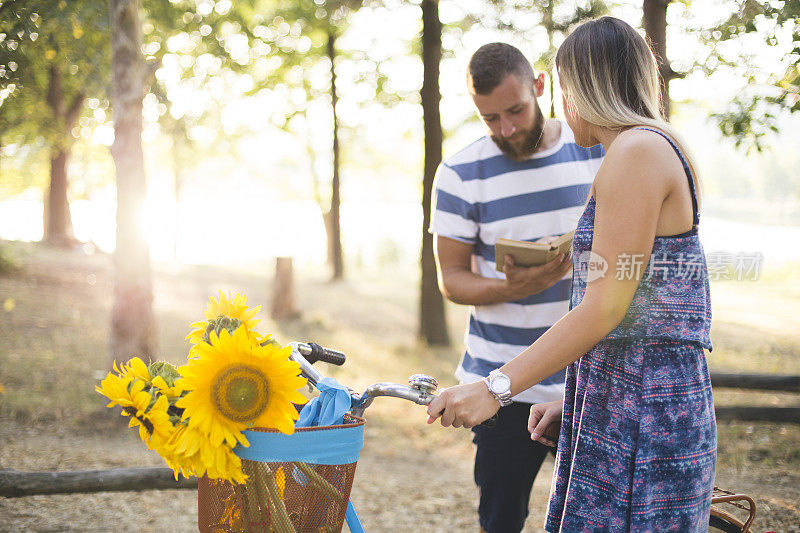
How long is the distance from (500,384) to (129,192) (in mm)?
5152

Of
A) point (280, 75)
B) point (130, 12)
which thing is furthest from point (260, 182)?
point (130, 12)

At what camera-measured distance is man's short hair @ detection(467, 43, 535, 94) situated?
2.66 m

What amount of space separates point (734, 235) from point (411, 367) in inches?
176

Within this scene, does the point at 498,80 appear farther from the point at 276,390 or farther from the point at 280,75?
the point at 280,75

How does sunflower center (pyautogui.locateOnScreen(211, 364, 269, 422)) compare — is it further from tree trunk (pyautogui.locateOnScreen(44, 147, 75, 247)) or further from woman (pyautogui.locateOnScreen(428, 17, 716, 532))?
tree trunk (pyautogui.locateOnScreen(44, 147, 75, 247))

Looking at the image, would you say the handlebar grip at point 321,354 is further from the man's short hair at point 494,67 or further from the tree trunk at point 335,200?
the tree trunk at point 335,200

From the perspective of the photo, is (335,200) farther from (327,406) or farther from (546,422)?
(327,406)

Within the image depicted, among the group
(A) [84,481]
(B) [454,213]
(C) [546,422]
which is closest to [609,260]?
(C) [546,422]

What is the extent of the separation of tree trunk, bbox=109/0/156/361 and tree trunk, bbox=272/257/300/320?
4769mm

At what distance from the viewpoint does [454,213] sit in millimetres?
2830

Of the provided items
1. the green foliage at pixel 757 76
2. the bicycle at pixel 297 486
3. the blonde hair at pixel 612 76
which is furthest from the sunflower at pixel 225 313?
the green foliage at pixel 757 76

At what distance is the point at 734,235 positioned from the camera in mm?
8773

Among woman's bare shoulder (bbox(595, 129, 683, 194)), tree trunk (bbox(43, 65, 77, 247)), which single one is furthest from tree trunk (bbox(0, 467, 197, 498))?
tree trunk (bbox(43, 65, 77, 247))

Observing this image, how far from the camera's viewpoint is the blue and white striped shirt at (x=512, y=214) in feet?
8.85
